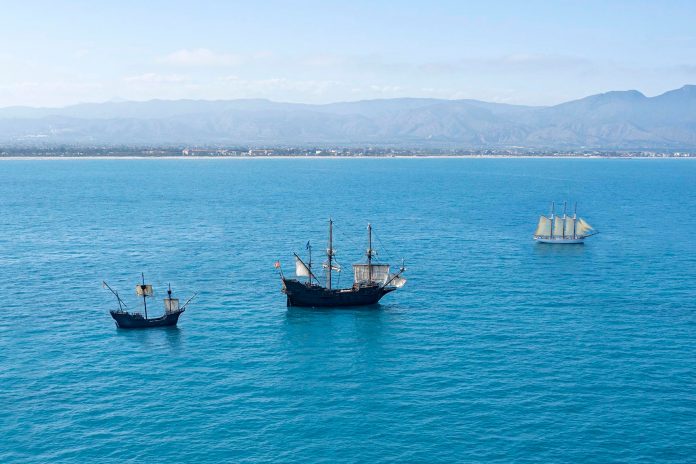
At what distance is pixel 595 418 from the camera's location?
226ft

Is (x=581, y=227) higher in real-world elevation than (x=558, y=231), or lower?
higher

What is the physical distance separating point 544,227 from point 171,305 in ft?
336

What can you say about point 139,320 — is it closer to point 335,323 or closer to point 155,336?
point 155,336

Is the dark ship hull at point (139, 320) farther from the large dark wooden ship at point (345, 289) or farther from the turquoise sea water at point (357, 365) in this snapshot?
the large dark wooden ship at point (345, 289)

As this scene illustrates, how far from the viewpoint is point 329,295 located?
10812 centimetres

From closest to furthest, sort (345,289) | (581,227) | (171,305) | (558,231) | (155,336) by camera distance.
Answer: (155,336) < (171,305) < (345,289) < (558,231) < (581,227)

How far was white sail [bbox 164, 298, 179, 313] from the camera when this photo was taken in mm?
95625

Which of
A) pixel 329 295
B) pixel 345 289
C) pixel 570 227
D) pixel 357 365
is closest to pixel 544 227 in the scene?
pixel 570 227

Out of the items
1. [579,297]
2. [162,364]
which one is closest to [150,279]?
[162,364]

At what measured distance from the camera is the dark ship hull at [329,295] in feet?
349

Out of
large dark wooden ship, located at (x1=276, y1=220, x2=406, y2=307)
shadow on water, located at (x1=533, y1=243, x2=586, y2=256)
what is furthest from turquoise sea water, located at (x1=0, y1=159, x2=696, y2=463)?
shadow on water, located at (x1=533, y1=243, x2=586, y2=256)

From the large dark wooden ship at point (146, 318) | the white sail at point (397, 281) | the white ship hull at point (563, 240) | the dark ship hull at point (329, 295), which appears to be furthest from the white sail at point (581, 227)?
the large dark wooden ship at point (146, 318)

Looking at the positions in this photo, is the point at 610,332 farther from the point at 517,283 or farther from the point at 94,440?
the point at 94,440

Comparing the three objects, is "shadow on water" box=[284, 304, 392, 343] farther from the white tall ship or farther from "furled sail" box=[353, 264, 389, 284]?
the white tall ship
